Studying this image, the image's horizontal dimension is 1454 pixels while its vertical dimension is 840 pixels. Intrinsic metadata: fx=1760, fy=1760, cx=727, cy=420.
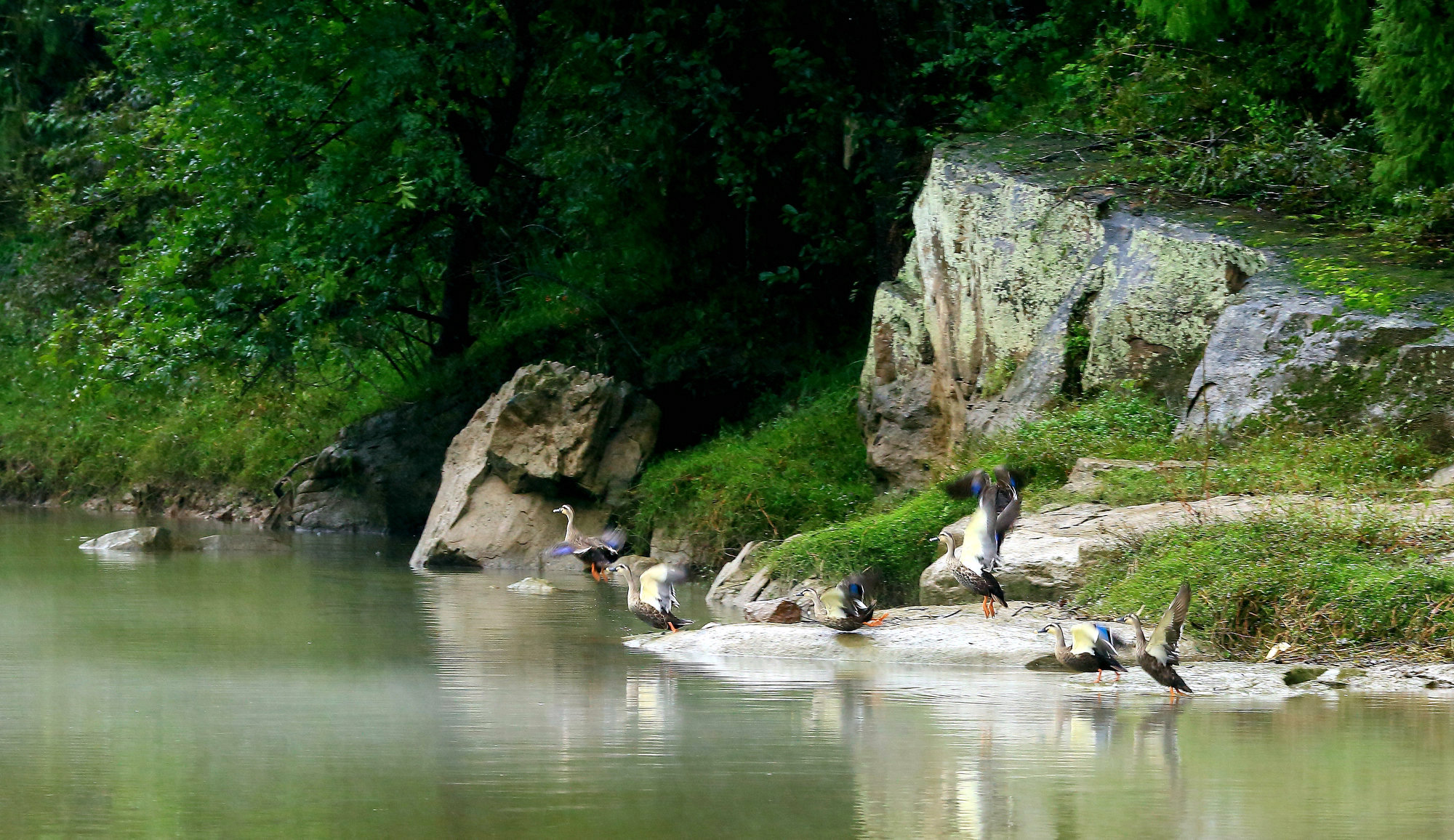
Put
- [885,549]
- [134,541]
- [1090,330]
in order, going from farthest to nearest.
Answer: [134,541] < [1090,330] < [885,549]

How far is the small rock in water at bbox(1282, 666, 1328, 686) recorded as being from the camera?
31.8 feet

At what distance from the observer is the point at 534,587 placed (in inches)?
645

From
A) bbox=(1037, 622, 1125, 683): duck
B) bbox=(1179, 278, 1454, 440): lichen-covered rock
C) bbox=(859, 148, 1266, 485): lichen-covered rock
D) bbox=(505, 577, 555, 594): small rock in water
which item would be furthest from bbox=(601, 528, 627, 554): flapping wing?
bbox=(1037, 622, 1125, 683): duck

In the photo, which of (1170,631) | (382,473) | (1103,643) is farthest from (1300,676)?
→ (382,473)

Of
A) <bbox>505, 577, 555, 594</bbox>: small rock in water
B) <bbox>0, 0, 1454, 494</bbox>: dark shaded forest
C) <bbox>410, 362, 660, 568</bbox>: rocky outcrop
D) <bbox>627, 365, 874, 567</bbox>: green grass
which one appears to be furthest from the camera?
<bbox>410, 362, 660, 568</bbox>: rocky outcrop

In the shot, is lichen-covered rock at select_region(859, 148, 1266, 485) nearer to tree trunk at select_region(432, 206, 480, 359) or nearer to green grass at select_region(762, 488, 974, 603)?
green grass at select_region(762, 488, 974, 603)

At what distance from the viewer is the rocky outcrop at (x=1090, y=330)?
13.5 metres

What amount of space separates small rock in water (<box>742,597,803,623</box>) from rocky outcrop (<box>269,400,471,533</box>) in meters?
9.94

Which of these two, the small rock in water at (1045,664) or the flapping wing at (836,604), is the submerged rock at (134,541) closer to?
the flapping wing at (836,604)

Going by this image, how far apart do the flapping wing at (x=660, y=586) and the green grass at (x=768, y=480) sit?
4917 millimetres

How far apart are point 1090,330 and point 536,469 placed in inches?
266

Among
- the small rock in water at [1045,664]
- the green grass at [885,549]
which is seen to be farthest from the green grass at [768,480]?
the small rock in water at [1045,664]

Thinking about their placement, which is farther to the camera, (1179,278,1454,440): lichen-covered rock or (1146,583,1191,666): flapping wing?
(1179,278,1454,440): lichen-covered rock

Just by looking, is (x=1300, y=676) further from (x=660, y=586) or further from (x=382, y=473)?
(x=382, y=473)
